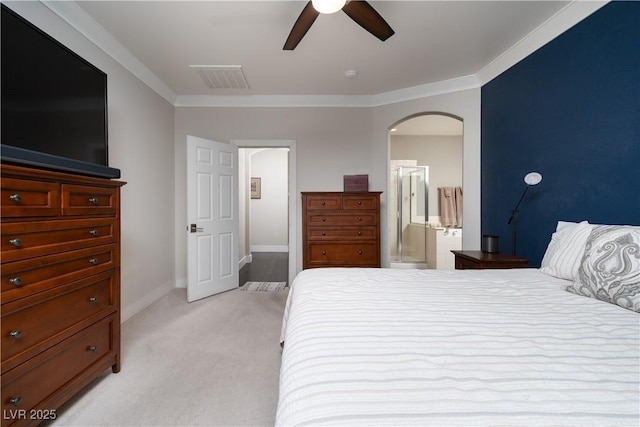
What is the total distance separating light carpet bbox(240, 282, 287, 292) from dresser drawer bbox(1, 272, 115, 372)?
2174 mm

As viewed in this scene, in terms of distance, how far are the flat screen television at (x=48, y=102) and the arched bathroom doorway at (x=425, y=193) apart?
12.2 ft

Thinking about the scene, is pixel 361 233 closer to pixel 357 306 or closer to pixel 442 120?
pixel 357 306

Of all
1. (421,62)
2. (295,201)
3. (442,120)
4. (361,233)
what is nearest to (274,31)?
(421,62)

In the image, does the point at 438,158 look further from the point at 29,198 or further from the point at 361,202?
the point at 29,198

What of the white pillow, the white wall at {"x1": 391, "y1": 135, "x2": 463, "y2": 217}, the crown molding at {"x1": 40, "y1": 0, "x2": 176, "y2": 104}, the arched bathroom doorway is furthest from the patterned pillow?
the white wall at {"x1": 391, "y1": 135, "x2": 463, "y2": 217}

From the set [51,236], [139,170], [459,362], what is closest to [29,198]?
[51,236]

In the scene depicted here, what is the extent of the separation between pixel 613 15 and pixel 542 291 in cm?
200

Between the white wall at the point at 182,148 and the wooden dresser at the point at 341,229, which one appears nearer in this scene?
the white wall at the point at 182,148

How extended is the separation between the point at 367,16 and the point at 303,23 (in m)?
0.45

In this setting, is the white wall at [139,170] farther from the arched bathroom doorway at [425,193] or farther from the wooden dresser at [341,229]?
the arched bathroom doorway at [425,193]

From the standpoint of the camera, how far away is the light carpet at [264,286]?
12.4ft

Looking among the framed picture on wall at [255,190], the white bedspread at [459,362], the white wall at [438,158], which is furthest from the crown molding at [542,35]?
the framed picture on wall at [255,190]

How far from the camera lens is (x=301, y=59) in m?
2.85

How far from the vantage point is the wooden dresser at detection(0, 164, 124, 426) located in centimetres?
112
